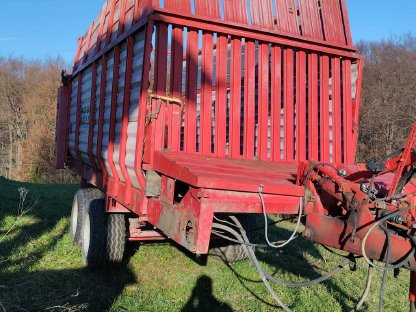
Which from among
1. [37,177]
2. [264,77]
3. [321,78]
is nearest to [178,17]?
[264,77]

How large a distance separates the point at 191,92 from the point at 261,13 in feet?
4.14

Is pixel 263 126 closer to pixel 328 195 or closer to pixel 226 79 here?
pixel 226 79

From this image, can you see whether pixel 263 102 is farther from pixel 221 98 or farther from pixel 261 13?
pixel 261 13

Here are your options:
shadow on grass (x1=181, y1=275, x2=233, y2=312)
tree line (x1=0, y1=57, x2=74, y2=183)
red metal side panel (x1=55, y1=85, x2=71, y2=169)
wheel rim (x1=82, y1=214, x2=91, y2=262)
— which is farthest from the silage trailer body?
tree line (x1=0, y1=57, x2=74, y2=183)

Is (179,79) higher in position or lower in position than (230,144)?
higher

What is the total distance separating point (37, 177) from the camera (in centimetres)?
2684

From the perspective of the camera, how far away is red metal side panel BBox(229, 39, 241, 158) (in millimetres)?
4258

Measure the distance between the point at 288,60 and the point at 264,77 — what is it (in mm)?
364

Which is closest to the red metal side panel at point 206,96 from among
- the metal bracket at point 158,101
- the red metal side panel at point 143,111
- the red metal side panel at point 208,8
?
the red metal side panel at point 208,8

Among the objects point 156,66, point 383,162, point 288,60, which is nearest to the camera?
point 383,162

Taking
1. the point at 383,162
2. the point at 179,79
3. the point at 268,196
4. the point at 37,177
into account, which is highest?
the point at 179,79

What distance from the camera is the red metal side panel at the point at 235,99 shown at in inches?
168

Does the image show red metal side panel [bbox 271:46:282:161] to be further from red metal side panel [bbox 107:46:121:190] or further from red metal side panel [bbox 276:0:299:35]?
red metal side panel [bbox 107:46:121:190]

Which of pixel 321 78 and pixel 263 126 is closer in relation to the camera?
pixel 263 126
